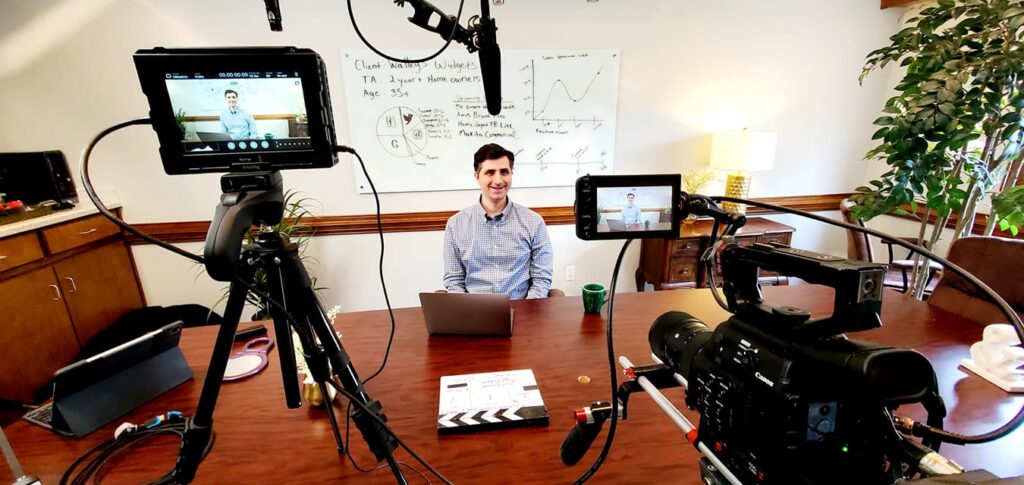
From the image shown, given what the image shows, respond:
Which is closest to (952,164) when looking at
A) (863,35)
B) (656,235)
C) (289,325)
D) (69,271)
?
(863,35)

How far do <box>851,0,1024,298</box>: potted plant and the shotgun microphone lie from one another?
1.85 m

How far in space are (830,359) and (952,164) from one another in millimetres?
2213

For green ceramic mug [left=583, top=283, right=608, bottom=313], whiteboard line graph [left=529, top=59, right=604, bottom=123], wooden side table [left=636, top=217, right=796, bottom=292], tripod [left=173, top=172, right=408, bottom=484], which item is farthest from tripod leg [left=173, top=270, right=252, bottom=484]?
wooden side table [left=636, top=217, right=796, bottom=292]

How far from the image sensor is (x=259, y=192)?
65cm

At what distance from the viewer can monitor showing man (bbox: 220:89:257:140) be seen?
659 mm

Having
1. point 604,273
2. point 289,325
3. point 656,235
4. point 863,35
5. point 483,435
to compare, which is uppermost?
point 863,35

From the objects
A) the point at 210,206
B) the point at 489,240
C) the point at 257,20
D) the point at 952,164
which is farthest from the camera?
the point at 210,206

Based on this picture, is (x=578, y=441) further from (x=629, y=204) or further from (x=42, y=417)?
(x=42, y=417)

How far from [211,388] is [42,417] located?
24.7 inches

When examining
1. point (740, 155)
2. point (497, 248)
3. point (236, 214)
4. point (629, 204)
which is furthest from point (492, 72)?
point (740, 155)

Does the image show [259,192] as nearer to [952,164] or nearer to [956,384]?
[956,384]

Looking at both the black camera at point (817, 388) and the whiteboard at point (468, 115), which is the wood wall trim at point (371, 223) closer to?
the whiteboard at point (468, 115)

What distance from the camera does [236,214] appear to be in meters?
0.61

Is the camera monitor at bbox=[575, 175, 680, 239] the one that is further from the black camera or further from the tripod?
the tripod
